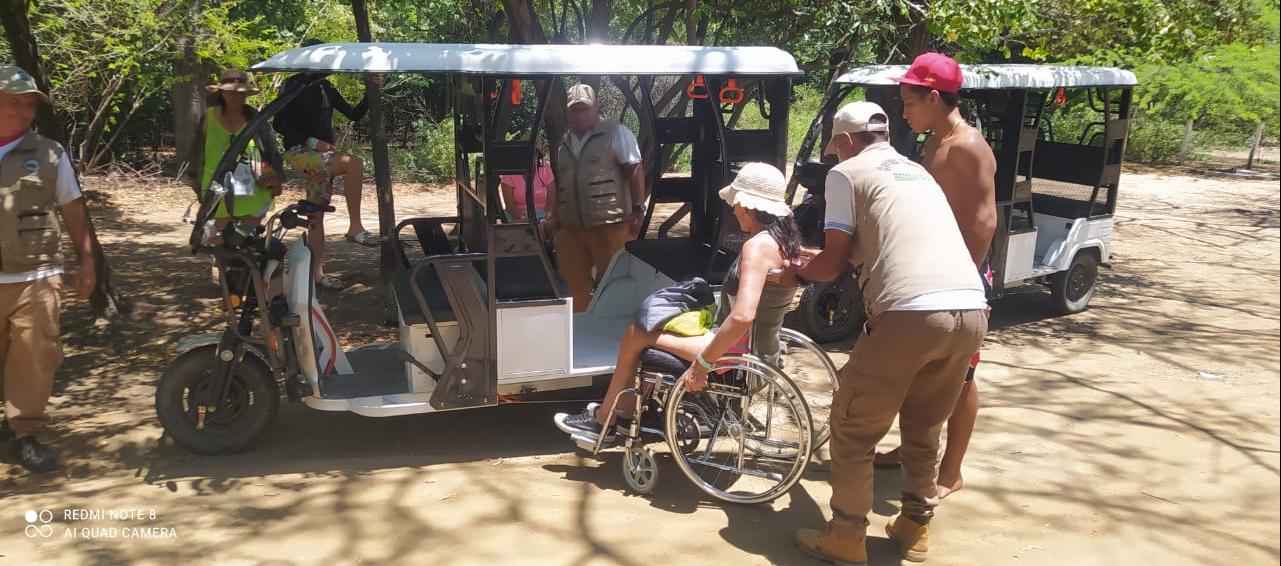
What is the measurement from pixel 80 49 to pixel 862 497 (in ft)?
33.6

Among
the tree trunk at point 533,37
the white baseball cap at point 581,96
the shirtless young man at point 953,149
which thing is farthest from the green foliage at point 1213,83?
the tree trunk at point 533,37

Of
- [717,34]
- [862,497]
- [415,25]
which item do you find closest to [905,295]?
[862,497]

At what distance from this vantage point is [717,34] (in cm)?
943

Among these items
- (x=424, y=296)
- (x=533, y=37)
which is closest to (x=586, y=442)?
(x=424, y=296)

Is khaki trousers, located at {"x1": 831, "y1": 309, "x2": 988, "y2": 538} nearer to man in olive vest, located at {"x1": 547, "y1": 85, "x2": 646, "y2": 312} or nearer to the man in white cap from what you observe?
the man in white cap

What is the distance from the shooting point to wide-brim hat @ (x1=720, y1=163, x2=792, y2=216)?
3932 mm

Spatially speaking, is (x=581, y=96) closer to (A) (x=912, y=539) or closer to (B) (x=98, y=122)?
(A) (x=912, y=539)

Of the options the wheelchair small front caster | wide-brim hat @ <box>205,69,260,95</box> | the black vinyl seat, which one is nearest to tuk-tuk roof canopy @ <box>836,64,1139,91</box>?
the black vinyl seat

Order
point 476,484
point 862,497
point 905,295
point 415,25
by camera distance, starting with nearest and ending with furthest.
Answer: point 905,295 → point 862,497 → point 476,484 → point 415,25

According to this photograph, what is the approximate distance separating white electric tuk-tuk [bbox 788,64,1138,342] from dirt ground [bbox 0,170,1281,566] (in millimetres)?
657

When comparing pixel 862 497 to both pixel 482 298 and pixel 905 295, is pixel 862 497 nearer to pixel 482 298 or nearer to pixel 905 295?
pixel 905 295

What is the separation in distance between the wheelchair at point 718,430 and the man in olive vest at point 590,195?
1.65 metres

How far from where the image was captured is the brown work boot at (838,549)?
368cm

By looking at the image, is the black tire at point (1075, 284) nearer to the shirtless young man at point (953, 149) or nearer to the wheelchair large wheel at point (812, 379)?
the wheelchair large wheel at point (812, 379)
